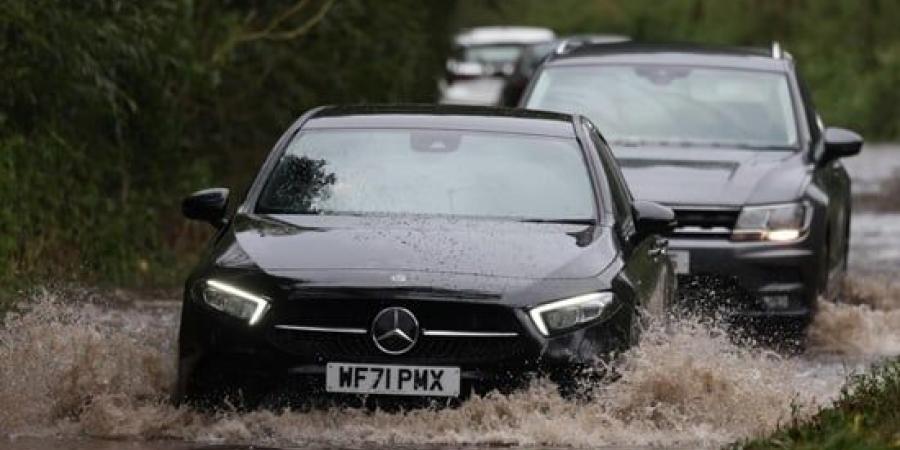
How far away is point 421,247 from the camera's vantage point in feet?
32.7

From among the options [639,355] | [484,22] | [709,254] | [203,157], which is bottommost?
[484,22]

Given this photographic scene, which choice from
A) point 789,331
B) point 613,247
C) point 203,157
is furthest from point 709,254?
point 203,157

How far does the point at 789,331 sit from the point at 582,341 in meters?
4.60

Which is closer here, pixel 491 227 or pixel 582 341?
pixel 582 341

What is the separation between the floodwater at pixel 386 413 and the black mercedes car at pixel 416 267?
0.12m

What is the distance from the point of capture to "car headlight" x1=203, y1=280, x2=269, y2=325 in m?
9.60

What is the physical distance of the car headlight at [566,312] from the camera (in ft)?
31.4

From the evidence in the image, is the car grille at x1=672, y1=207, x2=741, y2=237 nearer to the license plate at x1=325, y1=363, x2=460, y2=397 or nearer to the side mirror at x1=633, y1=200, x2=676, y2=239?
the side mirror at x1=633, y1=200, x2=676, y2=239

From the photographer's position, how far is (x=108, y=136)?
59.2 feet

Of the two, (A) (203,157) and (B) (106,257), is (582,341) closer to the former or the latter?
(B) (106,257)

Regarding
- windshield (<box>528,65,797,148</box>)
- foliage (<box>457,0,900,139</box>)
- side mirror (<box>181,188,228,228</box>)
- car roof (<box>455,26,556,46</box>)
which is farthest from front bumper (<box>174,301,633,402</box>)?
car roof (<box>455,26,556,46</box>)

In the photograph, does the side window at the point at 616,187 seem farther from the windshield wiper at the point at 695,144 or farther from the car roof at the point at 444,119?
the windshield wiper at the point at 695,144

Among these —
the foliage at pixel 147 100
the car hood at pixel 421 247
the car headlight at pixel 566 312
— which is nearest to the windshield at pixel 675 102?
the foliage at pixel 147 100

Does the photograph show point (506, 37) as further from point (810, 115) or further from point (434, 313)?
point (434, 313)
